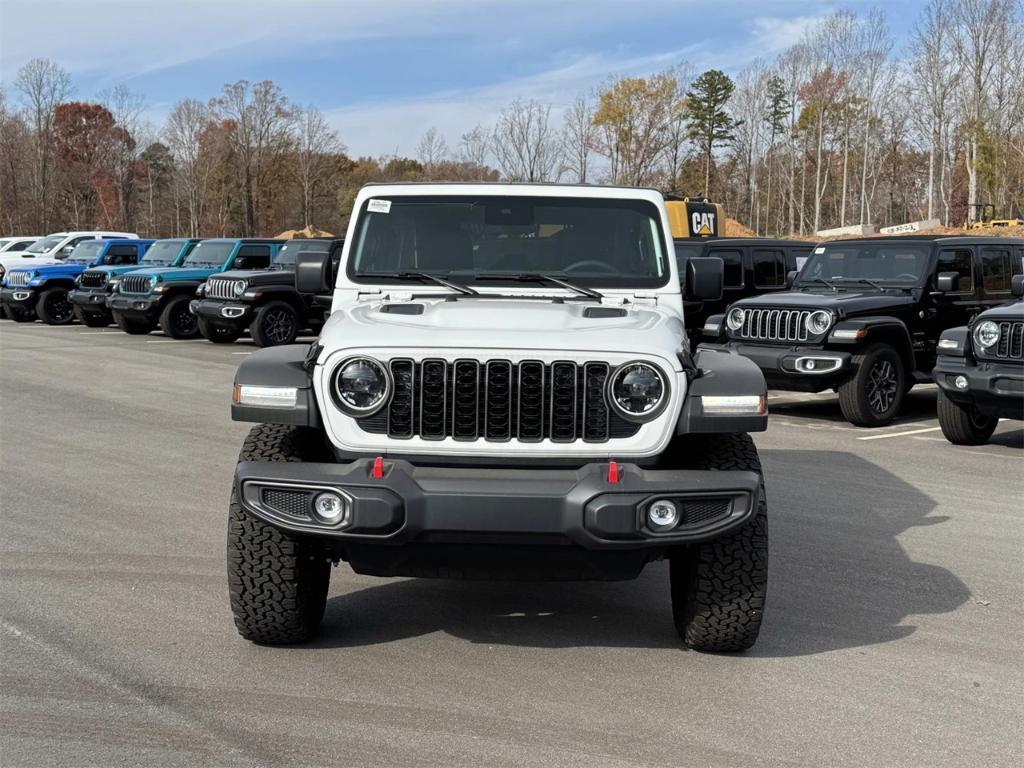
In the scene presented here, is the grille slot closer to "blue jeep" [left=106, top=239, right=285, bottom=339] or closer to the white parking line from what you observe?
the white parking line

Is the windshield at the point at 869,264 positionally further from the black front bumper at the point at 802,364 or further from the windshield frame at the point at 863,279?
the black front bumper at the point at 802,364

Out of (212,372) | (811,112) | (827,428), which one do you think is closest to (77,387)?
(212,372)

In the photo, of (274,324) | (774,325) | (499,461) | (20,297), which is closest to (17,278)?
(20,297)

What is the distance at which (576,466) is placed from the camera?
443 centimetres

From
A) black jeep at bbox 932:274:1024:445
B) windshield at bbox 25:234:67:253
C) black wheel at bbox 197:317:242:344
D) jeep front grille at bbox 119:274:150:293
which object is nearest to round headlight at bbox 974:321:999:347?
black jeep at bbox 932:274:1024:445

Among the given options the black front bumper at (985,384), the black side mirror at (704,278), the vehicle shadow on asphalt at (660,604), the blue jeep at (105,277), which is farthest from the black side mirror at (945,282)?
the blue jeep at (105,277)

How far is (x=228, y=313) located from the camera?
773 inches

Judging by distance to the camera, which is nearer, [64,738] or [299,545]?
[64,738]

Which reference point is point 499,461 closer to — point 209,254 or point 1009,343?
point 1009,343

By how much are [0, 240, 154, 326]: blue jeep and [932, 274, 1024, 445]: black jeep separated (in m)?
19.7

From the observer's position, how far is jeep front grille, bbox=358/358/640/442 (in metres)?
4.39

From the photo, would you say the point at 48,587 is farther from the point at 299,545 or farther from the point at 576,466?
the point at 576,466

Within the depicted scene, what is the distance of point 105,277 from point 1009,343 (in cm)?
1955

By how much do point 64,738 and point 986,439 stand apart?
8743 mm
